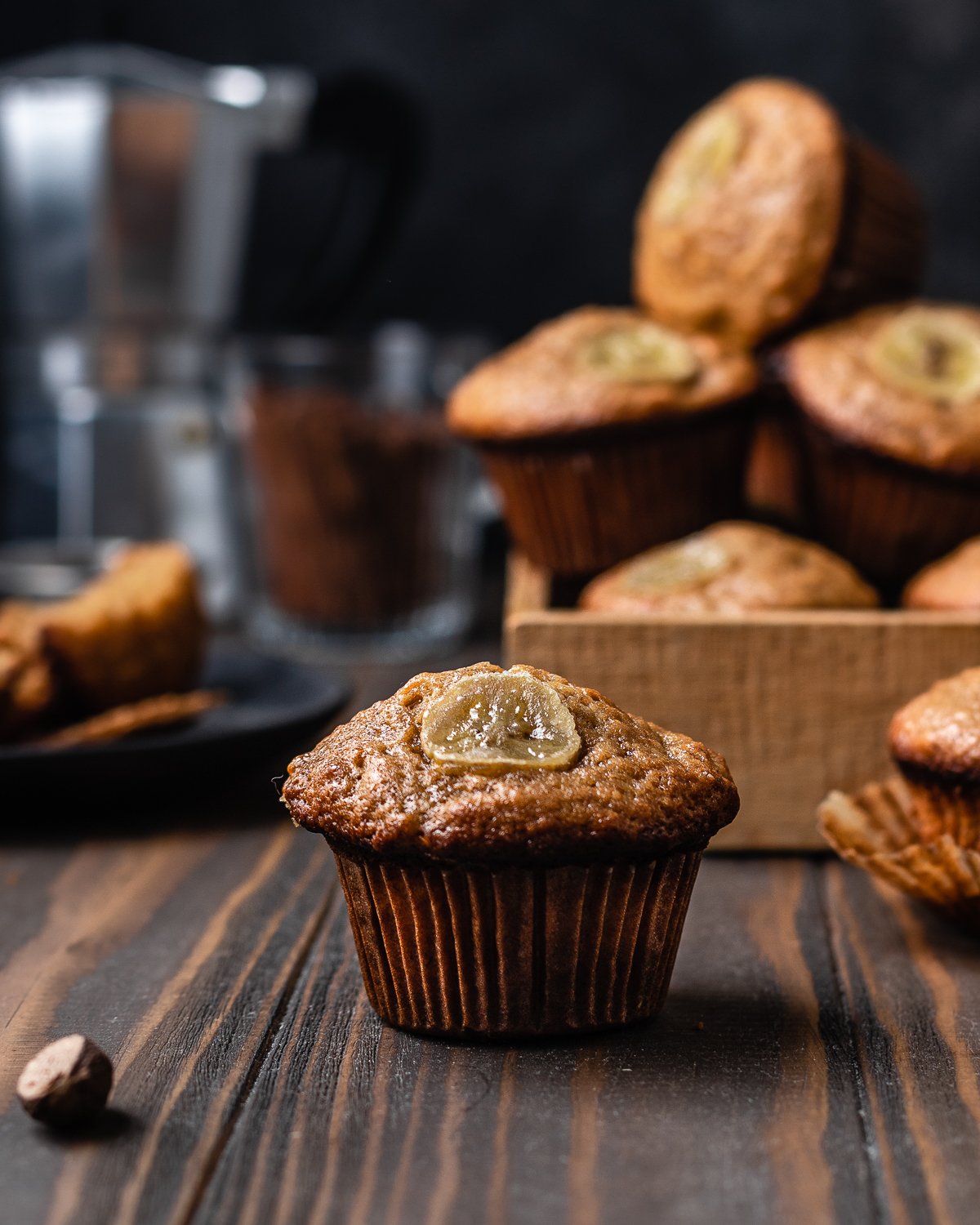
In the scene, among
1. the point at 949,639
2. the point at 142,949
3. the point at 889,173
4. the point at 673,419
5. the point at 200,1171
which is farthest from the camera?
the point at 889,173

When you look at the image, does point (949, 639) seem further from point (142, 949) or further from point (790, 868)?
point (142, 949)

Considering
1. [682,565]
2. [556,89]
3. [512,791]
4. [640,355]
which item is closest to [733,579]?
[682,565]

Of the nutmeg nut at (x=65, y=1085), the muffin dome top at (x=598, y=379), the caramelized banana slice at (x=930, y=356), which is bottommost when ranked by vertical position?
the nutmeg nut at (x=65, y=1085)

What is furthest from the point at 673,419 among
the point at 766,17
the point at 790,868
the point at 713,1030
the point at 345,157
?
the point at 766,17

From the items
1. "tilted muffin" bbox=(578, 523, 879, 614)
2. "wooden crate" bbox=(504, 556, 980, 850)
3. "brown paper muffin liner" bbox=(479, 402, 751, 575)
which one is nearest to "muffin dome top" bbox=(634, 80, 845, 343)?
"brown paper muffin liner" bbox=(479, 402, 751, 575)

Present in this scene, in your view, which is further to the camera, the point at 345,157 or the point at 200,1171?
the point at 345,157

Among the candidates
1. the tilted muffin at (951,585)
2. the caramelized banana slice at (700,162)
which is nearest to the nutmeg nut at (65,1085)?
the tilted muffin at (951,585)

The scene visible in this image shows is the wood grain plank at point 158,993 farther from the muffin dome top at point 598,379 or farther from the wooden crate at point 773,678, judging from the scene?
the muffin dome top at point 598,379

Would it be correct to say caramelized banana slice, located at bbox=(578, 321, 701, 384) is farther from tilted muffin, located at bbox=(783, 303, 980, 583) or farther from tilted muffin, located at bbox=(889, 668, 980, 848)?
tilted muffin, located at bbox=(889, 668, 980, 848)
